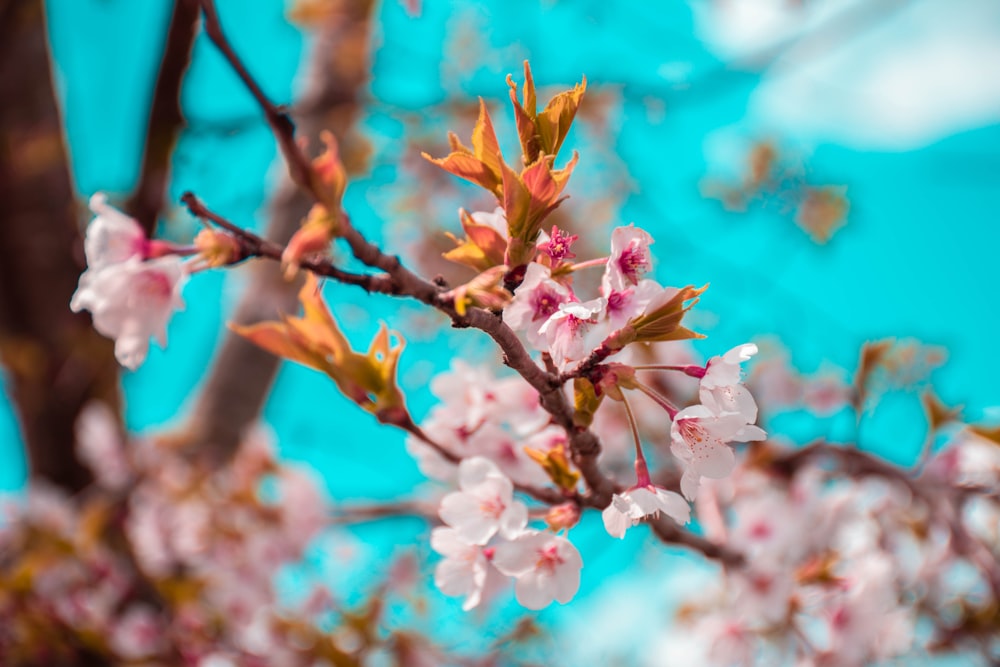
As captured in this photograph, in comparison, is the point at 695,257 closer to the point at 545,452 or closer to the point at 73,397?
the point at 545,452

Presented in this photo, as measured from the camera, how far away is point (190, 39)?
3.72ft

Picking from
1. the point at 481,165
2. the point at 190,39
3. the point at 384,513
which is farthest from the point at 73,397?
the point at 481,165

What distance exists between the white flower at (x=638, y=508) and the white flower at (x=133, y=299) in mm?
360

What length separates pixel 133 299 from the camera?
0.49 meters

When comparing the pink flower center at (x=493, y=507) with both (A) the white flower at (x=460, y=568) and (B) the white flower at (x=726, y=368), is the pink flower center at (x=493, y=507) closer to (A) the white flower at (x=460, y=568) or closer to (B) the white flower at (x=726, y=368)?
(A) the white flower at (x=460, y=568)

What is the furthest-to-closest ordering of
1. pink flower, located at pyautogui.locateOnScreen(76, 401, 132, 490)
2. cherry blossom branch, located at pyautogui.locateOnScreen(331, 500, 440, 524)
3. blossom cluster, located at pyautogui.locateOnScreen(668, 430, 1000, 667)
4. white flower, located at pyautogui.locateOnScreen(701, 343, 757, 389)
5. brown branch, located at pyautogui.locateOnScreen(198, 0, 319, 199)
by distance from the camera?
pink flower, located at pyautogui.locateOnScreen(76, 401, 132, 490), cherry blossom branch, located at pyautogui.locateOnScreen(331, 500, 440, 524), blossom cluster, located at pyautogui.locateOnScreen(668, 430, 1000, 667), white flower, located at pyautogui.locateOnScreen(701, 343, 757, 389), brown branch, located at pyautogui.locateOnScreen(198, 0, 319, 199)

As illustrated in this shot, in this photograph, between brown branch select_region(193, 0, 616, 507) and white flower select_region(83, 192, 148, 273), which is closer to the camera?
brown branch select_region(193, 0, 616, 507)

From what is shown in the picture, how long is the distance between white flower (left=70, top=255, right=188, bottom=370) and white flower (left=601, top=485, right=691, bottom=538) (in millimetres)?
360

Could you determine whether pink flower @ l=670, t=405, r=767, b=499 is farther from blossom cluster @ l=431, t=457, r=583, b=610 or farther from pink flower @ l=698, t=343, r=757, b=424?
blossom cluster @ l=431, t=457, r=583, b=610

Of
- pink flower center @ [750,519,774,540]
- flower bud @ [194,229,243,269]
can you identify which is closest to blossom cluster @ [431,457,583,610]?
flower bud @ [194,229,243,269]

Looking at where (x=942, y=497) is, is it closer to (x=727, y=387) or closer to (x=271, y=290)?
(x=727, y=387)

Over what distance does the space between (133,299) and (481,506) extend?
0.32m

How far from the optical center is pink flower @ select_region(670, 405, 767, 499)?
49 centimetres

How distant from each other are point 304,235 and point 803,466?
1252 millimetres
